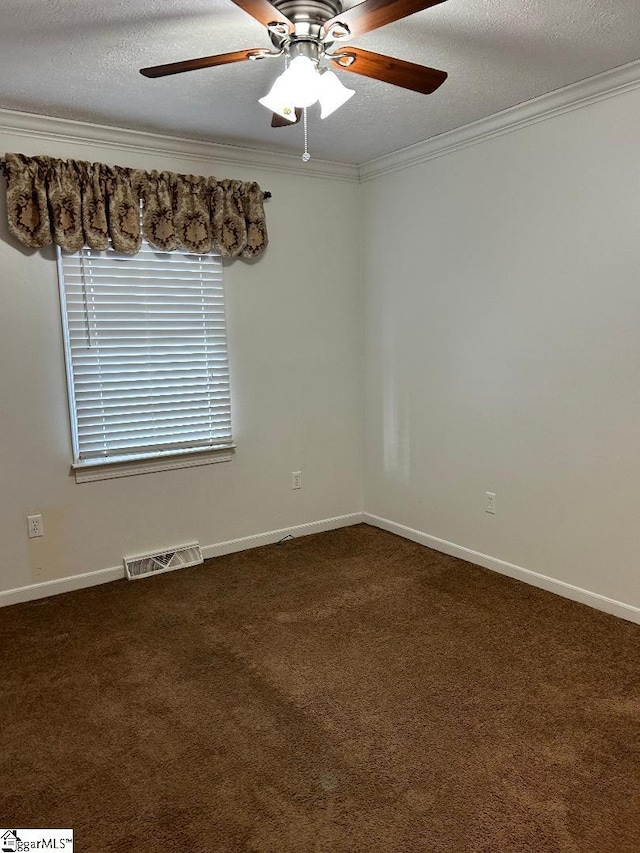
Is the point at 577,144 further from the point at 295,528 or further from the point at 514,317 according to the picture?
the point at 295,528

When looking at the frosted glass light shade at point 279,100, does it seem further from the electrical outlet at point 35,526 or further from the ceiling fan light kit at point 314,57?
the electrical outlet at point 35,526

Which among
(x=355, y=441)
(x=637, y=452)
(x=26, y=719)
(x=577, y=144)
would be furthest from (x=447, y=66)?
(x=26, y=719)

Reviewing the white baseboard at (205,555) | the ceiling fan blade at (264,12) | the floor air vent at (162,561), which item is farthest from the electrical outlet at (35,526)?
the ceiling fan blade at (264,12)

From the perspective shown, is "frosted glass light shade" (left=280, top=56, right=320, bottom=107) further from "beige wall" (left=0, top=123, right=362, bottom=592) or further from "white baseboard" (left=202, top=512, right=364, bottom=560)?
"white baseboard" (left=202, top=512, right=364, bottom=560)

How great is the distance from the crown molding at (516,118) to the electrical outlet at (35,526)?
3.07 m

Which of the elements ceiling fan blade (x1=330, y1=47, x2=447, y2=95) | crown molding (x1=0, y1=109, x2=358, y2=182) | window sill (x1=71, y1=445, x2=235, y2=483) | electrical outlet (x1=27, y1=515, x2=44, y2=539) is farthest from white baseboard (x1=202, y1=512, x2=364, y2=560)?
ceiling fan blade (x1=330, y1=47, x2=447, y2=95)

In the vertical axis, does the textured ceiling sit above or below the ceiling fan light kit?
above

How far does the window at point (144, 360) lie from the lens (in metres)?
3.39

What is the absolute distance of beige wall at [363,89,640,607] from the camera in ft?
9.57

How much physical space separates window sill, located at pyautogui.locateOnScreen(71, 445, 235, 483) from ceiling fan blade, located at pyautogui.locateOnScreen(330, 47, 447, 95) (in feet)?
7.82

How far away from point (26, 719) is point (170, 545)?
5.06ft

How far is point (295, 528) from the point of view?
430cm

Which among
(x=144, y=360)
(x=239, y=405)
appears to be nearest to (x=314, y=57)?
(x=144, y=360)

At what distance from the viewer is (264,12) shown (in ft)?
5.81
